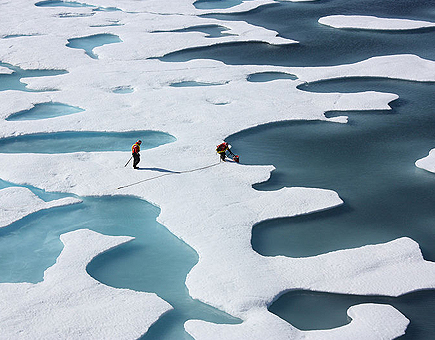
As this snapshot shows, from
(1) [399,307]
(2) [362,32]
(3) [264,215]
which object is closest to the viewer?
(1) [399,307]

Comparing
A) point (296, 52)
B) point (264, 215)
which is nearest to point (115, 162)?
point (264, 215)

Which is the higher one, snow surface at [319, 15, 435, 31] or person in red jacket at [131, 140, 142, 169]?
snow surface at [319, 15, 435, 31]

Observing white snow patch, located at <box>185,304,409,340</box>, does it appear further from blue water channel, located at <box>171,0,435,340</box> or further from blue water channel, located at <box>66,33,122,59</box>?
blue water channel, located at <box>66,33,122,59</box>

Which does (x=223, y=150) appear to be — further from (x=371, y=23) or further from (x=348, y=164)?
(x=371, y=23)

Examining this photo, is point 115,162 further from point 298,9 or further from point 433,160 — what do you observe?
point 298,9

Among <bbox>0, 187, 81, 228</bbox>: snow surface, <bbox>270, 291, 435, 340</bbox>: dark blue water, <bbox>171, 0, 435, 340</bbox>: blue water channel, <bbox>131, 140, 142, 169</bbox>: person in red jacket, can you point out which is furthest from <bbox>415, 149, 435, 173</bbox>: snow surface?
<bbox>0, 187, 81, 228</bbox>: snow surface
